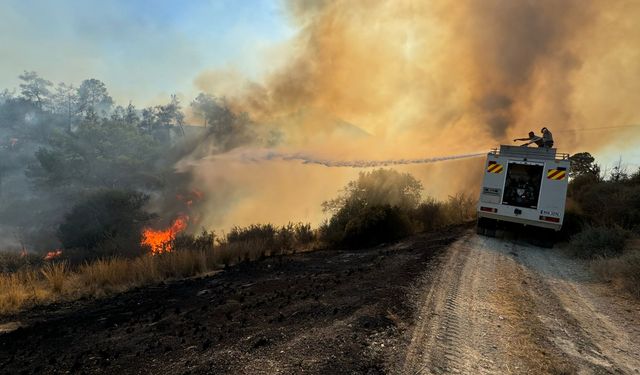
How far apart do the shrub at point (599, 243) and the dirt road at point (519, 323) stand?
180 cm

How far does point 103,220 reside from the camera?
29.4 meters

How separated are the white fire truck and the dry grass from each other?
850 centimetres

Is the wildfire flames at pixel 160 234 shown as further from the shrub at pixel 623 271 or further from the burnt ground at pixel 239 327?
the shrub at pixel 623 271

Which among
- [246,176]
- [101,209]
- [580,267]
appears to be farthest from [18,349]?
[246,176]

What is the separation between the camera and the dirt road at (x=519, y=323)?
4.43 m

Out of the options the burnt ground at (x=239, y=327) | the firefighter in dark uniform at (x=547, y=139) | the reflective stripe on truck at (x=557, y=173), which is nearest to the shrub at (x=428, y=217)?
the firefighter in dark uniform at (x=547, y=139)

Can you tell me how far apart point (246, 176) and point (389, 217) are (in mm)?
37018

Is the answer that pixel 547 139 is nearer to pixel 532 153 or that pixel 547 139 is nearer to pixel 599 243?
pixel 532 153

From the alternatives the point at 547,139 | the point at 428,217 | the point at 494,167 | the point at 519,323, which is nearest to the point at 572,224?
the point at 547,139

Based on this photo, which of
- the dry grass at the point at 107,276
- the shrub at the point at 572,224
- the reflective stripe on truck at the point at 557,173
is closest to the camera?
the dry grass at the point at 107,276

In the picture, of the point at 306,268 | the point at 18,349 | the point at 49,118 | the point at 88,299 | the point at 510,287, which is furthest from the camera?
the point at 49,118

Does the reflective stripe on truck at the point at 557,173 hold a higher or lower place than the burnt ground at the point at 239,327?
higher

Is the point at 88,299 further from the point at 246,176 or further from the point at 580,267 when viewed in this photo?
the point at 246,176

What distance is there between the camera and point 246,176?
167ft
